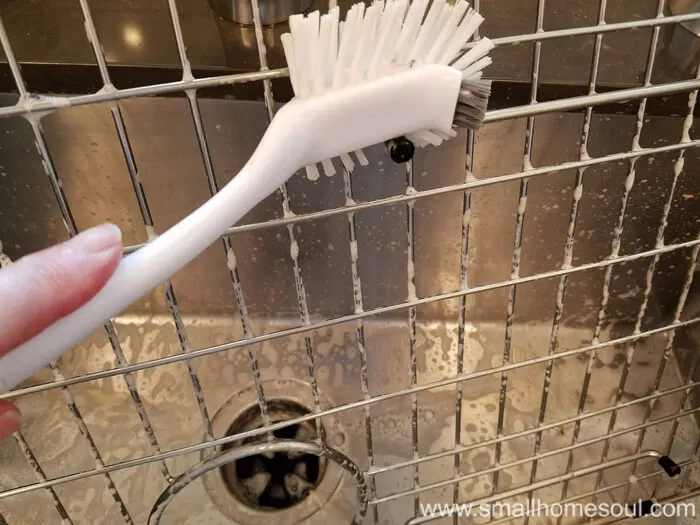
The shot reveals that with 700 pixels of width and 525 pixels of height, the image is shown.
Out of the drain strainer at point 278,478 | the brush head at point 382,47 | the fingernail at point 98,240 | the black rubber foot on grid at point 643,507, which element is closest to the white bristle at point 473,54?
the brush head at point 382,47

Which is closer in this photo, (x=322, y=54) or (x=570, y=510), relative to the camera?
(x=322, y=54)

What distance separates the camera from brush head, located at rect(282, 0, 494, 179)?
0.30 meters

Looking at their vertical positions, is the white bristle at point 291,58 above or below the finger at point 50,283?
above

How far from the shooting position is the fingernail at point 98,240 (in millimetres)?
274

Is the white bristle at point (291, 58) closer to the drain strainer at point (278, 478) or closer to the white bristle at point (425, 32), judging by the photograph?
the white bristle at point (425, 32)

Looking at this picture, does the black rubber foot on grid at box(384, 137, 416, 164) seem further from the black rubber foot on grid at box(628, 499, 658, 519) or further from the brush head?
the black rubber foot on grid at box(628, 499, 658, 519)

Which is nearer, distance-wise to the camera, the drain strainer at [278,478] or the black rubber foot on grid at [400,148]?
the black rubber foot on grid at [400,148]

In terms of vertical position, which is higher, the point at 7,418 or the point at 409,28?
the point at 409,28

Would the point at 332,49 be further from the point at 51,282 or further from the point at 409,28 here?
the point at 51,282

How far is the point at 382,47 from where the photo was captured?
1.02 feet

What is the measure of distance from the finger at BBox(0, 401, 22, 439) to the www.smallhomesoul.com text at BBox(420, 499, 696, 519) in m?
0.41

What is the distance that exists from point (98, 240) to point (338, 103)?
0.13 m

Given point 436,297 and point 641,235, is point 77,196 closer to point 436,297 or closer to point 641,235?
point 436,297

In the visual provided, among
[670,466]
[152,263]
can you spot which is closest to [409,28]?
[152,263]
